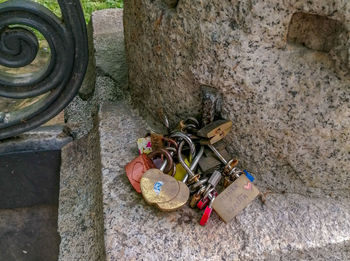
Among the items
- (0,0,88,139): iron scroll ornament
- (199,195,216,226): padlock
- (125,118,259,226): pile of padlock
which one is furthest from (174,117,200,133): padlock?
(0,0,88,139): iron scroll ornament

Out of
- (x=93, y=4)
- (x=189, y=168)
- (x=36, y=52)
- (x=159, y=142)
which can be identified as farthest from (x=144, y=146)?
(x=93, y=4)

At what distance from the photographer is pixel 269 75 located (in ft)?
2.91

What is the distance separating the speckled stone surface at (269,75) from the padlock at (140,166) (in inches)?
5.8

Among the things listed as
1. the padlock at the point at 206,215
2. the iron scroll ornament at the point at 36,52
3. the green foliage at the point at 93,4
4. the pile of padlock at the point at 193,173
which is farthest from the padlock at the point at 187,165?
the green foliage at the point at 93,4

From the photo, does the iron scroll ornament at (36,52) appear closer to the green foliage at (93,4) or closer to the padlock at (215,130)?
the padlock at (215,130)

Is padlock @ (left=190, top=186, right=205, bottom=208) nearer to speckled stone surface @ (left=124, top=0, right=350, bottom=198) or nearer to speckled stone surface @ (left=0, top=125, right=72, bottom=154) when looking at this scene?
speckled stone surface @ (left=124, top=0, right=350, bottom=198)

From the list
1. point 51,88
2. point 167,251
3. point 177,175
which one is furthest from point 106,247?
point 51,88

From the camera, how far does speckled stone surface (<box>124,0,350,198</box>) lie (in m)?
0.83

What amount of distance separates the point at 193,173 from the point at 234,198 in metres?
0.12

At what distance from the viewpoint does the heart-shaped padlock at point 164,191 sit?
3.00 feet

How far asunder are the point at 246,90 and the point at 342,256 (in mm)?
470

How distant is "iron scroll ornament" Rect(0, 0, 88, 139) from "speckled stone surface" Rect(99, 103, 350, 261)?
1.14 ft

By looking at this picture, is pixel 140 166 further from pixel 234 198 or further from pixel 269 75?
pixel 269 75

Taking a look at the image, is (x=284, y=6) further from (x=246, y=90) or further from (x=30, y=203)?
(x=30, y=203)
